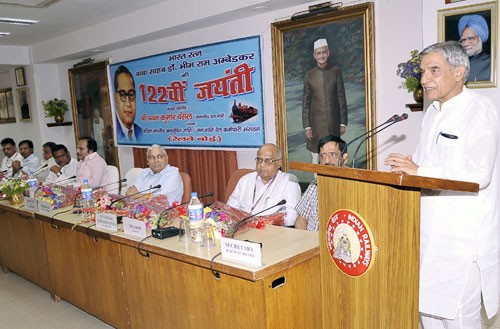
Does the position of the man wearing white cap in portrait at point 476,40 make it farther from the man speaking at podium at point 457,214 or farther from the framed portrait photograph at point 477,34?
the man speaking at podium at point 457,214

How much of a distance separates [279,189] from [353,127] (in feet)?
3.01

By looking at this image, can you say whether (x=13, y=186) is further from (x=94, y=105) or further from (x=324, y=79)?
(x=324, y=79)

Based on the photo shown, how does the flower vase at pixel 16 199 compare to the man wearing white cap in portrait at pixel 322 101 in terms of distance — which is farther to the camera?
the flower vase at pixel 16 199

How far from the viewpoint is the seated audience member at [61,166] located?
16.6ft

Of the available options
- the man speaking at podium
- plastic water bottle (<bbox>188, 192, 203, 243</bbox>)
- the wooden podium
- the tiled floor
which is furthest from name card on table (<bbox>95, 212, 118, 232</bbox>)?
the man speaking at podium

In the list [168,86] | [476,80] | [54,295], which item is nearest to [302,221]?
[476,80]

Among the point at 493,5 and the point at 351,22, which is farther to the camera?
the point at 351,22

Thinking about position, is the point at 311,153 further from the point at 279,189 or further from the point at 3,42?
the point at 3,42

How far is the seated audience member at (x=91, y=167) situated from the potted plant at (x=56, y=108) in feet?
8.02

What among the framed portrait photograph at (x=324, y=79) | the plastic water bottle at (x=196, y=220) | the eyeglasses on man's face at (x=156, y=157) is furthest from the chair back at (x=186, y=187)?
the plastic water bottle at (x=196, y=220)

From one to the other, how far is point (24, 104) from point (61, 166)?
8.75 feet

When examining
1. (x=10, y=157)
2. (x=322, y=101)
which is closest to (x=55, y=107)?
(x=10, y=157)

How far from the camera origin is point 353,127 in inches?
136

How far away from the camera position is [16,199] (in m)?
3.73
